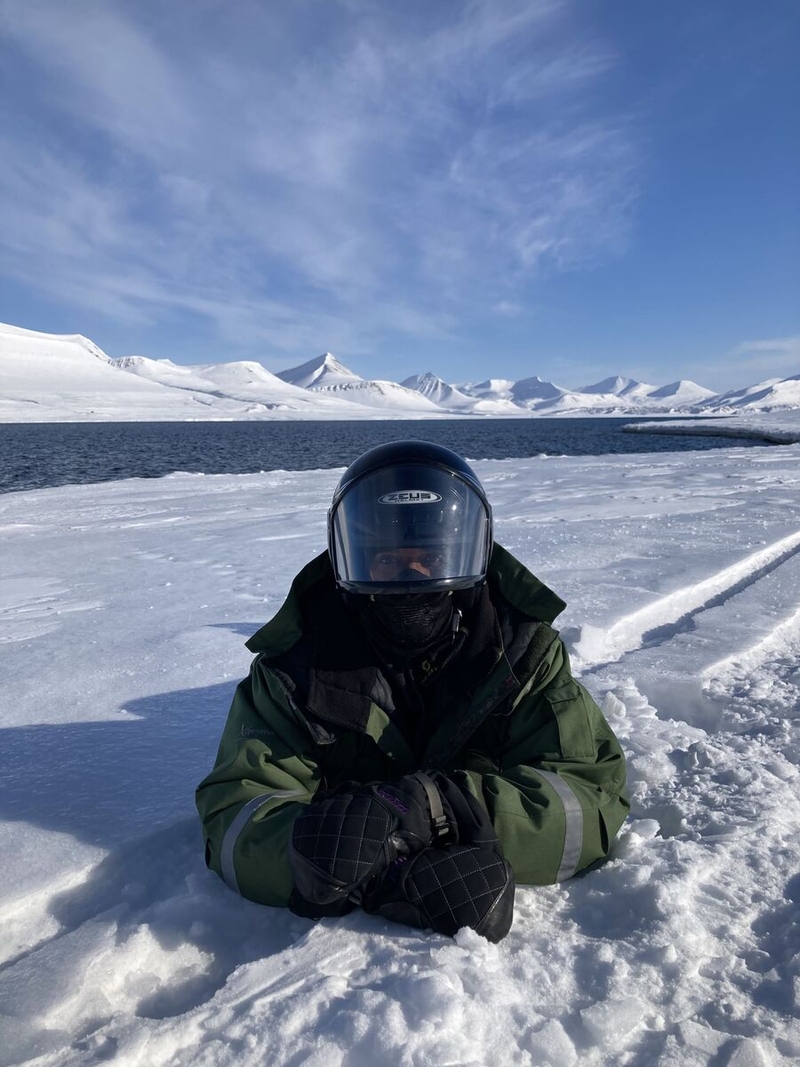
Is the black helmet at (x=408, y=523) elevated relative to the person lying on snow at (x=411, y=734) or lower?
elevated

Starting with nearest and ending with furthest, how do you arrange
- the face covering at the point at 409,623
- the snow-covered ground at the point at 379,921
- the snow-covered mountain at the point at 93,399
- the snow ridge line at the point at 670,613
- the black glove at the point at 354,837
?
the snow-covered ground at the point at 379,921
the black glove at the point at 354,837
the face covering at the point at 409,623
the snow ridge line at the point at 670,613
the snow-covered mountain at the point at 93,399

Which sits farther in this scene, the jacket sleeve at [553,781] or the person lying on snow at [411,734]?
the jacket sleeve at [553,781]

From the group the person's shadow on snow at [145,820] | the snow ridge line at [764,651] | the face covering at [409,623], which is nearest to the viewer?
the person's shadow on snow at [145,820]

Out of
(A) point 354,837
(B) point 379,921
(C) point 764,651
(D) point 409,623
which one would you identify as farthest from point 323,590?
(C) point 764,651

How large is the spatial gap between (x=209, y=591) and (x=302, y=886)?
4.60 meters

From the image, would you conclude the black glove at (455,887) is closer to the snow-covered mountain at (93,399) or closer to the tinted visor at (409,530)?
the tinted visor at (409,530)

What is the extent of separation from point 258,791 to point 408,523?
3.23ft

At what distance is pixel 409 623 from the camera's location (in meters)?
2.26

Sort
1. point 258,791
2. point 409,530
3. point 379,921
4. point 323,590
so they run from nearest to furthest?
point 379,921 → point 258,791 → point 409,530 → point 323,590

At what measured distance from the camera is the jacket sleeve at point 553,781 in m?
1.97

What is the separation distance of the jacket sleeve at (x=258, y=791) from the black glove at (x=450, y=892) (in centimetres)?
30

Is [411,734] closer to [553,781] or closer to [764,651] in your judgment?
[553,781]

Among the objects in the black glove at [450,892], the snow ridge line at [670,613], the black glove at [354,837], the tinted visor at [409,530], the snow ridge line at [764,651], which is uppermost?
the tinted visor at [409,530]

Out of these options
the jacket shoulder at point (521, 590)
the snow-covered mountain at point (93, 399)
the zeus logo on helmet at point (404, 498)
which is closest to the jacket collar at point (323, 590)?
the jacket shoulder at point (521, 590)
